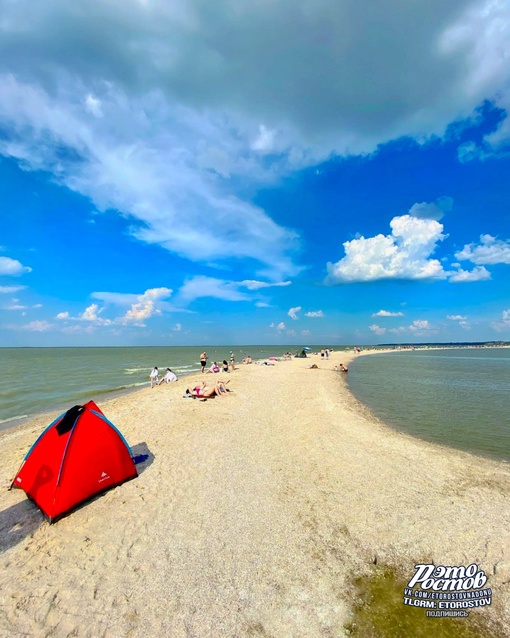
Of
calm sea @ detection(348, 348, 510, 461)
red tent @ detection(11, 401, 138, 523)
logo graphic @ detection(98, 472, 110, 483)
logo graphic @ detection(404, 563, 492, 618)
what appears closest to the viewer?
logo graphic @ detection(404, 563, 492, 618)

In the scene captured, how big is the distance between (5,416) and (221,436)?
14912 millimetres

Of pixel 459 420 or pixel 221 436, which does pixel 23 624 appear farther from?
pixel 459 420

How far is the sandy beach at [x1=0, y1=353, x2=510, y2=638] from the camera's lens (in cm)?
429

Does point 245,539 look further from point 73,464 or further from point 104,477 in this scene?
point 73,464

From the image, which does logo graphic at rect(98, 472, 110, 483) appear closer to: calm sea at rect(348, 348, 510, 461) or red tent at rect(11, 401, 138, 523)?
red tent at rect(11, 401, 138, 523)

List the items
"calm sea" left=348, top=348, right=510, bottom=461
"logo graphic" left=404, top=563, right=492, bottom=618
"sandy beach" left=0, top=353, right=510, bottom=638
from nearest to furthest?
"sandy beach" left=0, top=353, right=510, bottom=638 → "logo graphic" left=404, top=563, right=492, bottom=618 → "calm sea" left=348, top=348, right=510, bottom=461

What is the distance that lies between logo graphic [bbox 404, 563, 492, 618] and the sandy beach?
0.17 meters

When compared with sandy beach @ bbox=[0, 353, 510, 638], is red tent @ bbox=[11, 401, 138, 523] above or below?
above

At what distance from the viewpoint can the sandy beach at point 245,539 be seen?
14.1 feet

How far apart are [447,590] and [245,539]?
3.40m

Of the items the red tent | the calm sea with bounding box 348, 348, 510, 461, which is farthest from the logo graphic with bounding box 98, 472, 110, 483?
the calm sea with bounding box 348, 348, 510, 461

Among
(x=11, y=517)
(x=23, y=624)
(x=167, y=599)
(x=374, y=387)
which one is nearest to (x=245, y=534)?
(x=167, y=599)

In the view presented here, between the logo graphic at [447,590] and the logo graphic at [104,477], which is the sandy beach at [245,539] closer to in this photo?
the logo graphic at [447,590]

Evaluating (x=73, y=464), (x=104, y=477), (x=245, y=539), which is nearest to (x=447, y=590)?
(x=245, y=539)
